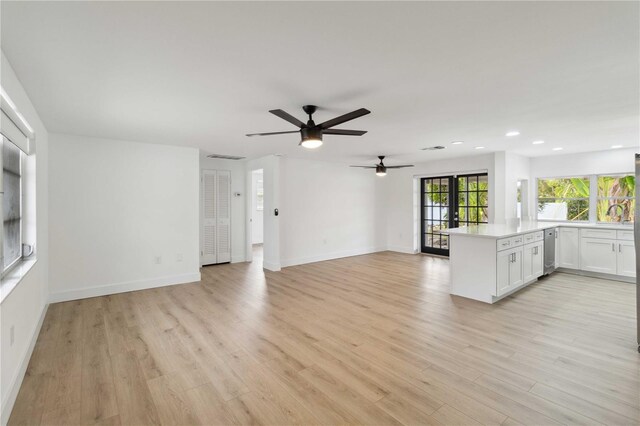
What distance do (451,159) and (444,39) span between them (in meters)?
5.60

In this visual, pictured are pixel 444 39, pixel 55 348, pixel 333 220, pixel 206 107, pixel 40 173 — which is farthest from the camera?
pixel 333 220

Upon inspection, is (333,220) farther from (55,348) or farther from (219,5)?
(219,5)

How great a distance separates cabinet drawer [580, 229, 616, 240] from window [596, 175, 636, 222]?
823mm

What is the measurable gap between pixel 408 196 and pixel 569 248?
351 cm

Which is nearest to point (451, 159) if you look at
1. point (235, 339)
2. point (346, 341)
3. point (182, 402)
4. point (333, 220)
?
point (333, 220)

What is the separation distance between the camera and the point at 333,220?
7477 millimetres

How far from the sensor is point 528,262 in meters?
4.67

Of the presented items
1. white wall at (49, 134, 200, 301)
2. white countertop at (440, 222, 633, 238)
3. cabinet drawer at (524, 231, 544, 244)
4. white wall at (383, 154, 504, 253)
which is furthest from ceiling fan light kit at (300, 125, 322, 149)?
white wall at (383, 154, 504, 253)

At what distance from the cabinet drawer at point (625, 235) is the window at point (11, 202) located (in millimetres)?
8006

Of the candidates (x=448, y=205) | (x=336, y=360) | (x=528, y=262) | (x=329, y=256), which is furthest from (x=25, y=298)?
(x=448, y=205)

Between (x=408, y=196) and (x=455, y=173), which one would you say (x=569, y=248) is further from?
(x=408, y=196)

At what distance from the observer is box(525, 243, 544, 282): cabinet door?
4845 millimetres

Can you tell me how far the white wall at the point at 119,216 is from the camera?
4.21 m

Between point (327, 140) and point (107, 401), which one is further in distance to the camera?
point (327, 140)
